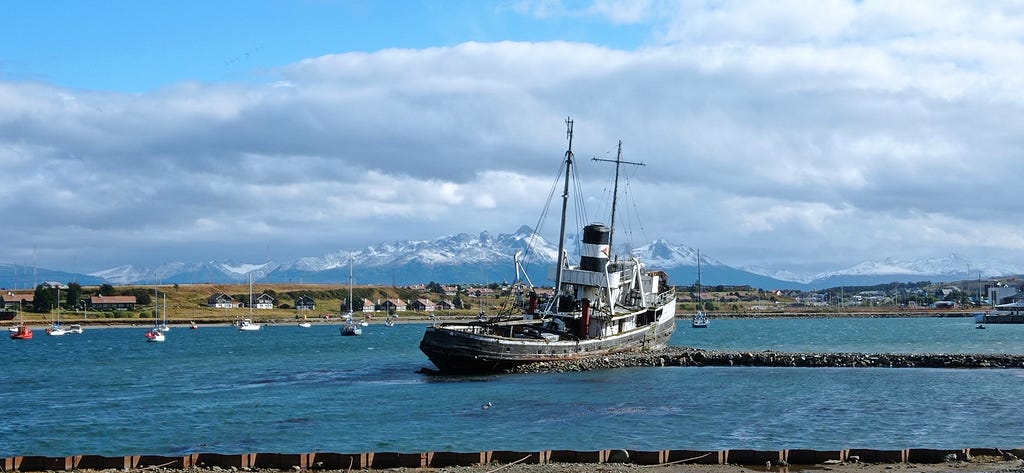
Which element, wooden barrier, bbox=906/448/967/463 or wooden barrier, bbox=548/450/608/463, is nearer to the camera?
wooden barrier, bbox=548/450/608/463

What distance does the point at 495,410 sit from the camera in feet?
166

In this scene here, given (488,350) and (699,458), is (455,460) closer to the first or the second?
(699,458)

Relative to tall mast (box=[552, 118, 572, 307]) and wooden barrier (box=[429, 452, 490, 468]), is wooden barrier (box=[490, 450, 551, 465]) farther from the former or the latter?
tall mast (box=[552, 118, 572, 307])

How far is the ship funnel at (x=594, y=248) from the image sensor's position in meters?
80.1

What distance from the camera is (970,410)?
49.9 meters

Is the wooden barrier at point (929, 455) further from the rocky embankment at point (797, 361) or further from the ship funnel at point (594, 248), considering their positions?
the ship funnel at point (594, 248)

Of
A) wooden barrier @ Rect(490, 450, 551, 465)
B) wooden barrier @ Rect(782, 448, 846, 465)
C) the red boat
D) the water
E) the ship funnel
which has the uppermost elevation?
the ship funnel

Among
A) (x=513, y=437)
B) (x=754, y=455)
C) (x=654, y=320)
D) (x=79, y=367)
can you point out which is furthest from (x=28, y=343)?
(x=754, y=455)

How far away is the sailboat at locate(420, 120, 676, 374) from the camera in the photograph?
7025cm

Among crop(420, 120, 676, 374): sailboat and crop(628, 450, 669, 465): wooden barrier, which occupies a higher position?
crop(420, 120, 676, 374): sailboat

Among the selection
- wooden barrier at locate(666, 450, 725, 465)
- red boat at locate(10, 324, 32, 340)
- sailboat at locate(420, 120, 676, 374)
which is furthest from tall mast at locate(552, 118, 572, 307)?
red boat at locate(10, 324, 32, 340)

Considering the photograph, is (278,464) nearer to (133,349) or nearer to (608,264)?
(608,264)

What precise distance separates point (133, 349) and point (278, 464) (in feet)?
330

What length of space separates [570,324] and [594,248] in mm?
6134
